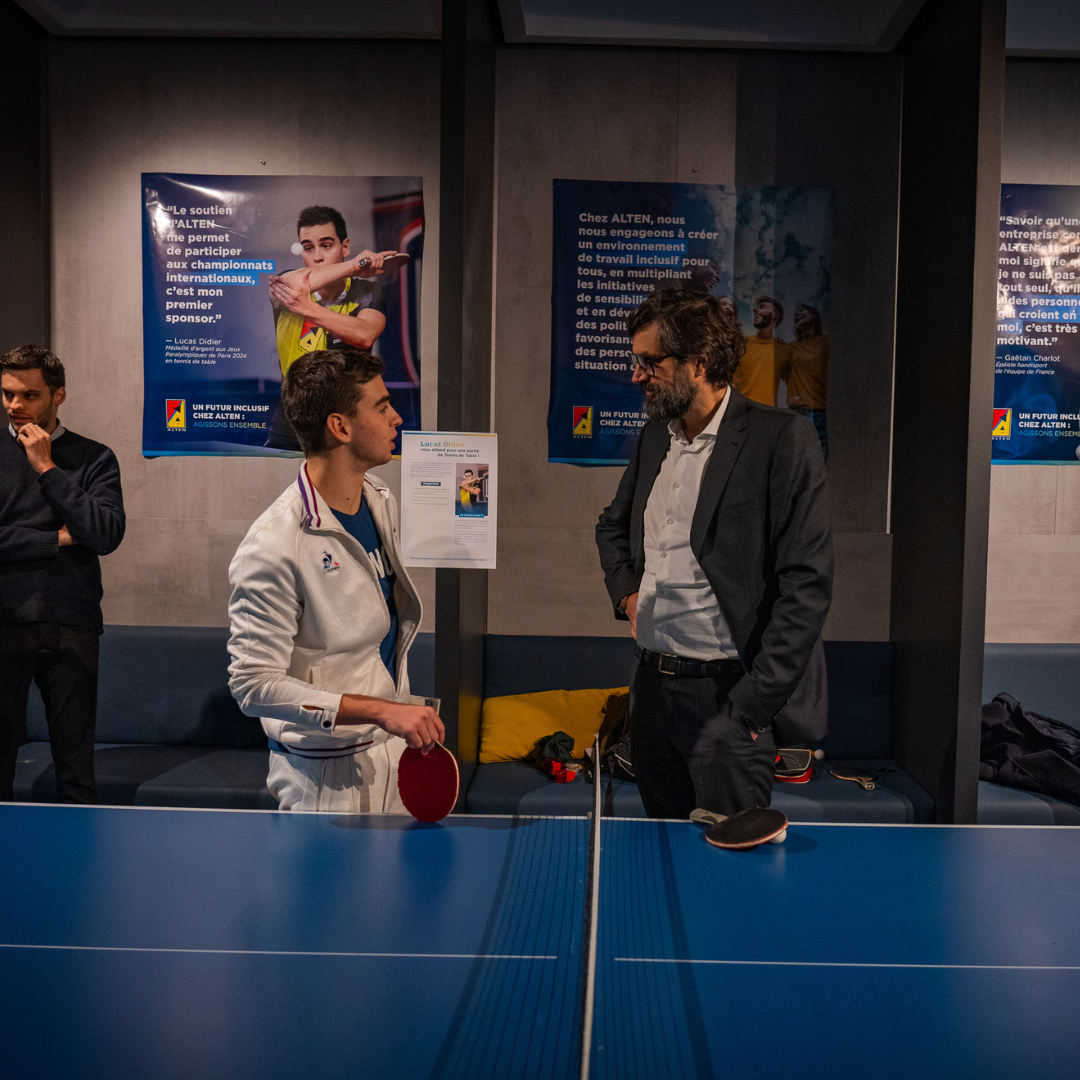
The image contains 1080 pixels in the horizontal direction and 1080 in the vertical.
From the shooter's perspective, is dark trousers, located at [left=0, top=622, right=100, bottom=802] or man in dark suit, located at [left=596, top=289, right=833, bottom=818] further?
dark trousers, located at [left=0, top=622, right=100, bottom=802]

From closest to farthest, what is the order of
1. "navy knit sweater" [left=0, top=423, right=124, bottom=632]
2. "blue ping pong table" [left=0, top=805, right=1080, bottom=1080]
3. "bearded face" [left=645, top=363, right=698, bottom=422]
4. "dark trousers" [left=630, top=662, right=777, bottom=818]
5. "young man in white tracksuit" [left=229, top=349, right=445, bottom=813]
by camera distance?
"blue ping pong table" [left=0, top=805, right=1080, bottom=1080] < "young man in white tracksuit" [left=229, top=349, right=445, bottom=813] < "dark trousers" [left=630, top=662, right=777, bottom=818] < "bearded face" [left=645, top=363, right=698, bottom=422] < "navy knit sweater" [left=0, top=423, right=124, bottom=632]

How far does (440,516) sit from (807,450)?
1.60 metres

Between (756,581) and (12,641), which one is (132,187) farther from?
(756,581)

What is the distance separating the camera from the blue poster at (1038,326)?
4.48 meters

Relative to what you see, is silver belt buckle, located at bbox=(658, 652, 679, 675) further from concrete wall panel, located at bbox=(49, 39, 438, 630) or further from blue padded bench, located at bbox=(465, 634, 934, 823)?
concrete wall panel, located at bbox=(49, 39, 438, 630)

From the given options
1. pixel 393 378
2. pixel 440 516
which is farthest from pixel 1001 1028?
pixel 393 378

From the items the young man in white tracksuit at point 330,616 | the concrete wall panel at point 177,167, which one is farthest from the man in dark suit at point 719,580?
the concrete wall panel at point 177,167

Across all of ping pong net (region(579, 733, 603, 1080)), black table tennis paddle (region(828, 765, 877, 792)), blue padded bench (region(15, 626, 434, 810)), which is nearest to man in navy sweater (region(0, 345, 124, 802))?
blue padded bench (region(15, 626, 434, 810))

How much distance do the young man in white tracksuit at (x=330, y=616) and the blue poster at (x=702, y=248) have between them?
2448 millimetres

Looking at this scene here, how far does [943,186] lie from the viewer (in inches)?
152

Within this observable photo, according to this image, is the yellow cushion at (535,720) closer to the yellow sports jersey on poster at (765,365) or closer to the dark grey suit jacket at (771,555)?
the yellow sports jersey on poster at (765,365)

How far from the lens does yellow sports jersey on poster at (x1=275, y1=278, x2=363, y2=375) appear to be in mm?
4523

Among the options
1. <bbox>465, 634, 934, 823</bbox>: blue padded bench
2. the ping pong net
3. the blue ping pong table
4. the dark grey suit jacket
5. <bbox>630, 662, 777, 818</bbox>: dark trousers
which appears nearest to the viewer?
the ping pong net

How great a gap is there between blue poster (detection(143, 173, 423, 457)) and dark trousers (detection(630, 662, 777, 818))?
2.47 metres
